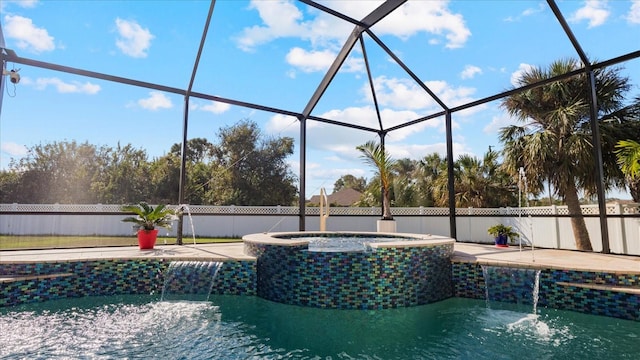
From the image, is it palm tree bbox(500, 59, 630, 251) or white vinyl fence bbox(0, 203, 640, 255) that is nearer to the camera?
palm tree bbox(500, 59, 630, 251)

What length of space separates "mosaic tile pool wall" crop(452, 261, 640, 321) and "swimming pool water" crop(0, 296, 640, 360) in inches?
6.4

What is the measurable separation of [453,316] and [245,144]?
67.7ft

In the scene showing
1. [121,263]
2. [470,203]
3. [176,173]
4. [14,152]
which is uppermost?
[14,152]

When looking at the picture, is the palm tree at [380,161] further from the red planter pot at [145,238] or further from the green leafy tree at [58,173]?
the green leafy tree at [58,173]

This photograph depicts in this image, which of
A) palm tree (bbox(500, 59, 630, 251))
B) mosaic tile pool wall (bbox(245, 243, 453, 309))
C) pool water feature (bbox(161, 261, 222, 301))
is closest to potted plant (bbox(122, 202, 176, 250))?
pool water feature (bbox(161, 261, 222, 301))

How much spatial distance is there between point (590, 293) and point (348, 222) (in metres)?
10.2

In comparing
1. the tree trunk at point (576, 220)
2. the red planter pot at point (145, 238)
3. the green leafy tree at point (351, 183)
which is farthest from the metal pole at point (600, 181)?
the green leafy tree at point (351, 183)

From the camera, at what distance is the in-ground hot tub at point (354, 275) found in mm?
4770

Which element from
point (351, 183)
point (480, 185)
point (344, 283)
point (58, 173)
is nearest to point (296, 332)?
point (344, 283)

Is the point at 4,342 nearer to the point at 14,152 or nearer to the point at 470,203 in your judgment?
the point at 470,203

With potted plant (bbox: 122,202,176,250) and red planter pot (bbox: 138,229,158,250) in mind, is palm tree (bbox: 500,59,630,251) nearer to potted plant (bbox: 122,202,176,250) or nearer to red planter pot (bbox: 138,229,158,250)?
potted plant (bbox: 122,202,176,250)

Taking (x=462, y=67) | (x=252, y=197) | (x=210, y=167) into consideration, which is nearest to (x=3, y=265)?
(x=462, y=67)

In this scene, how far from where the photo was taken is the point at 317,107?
929 cm

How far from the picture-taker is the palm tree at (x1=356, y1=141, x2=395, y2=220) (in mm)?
10008
